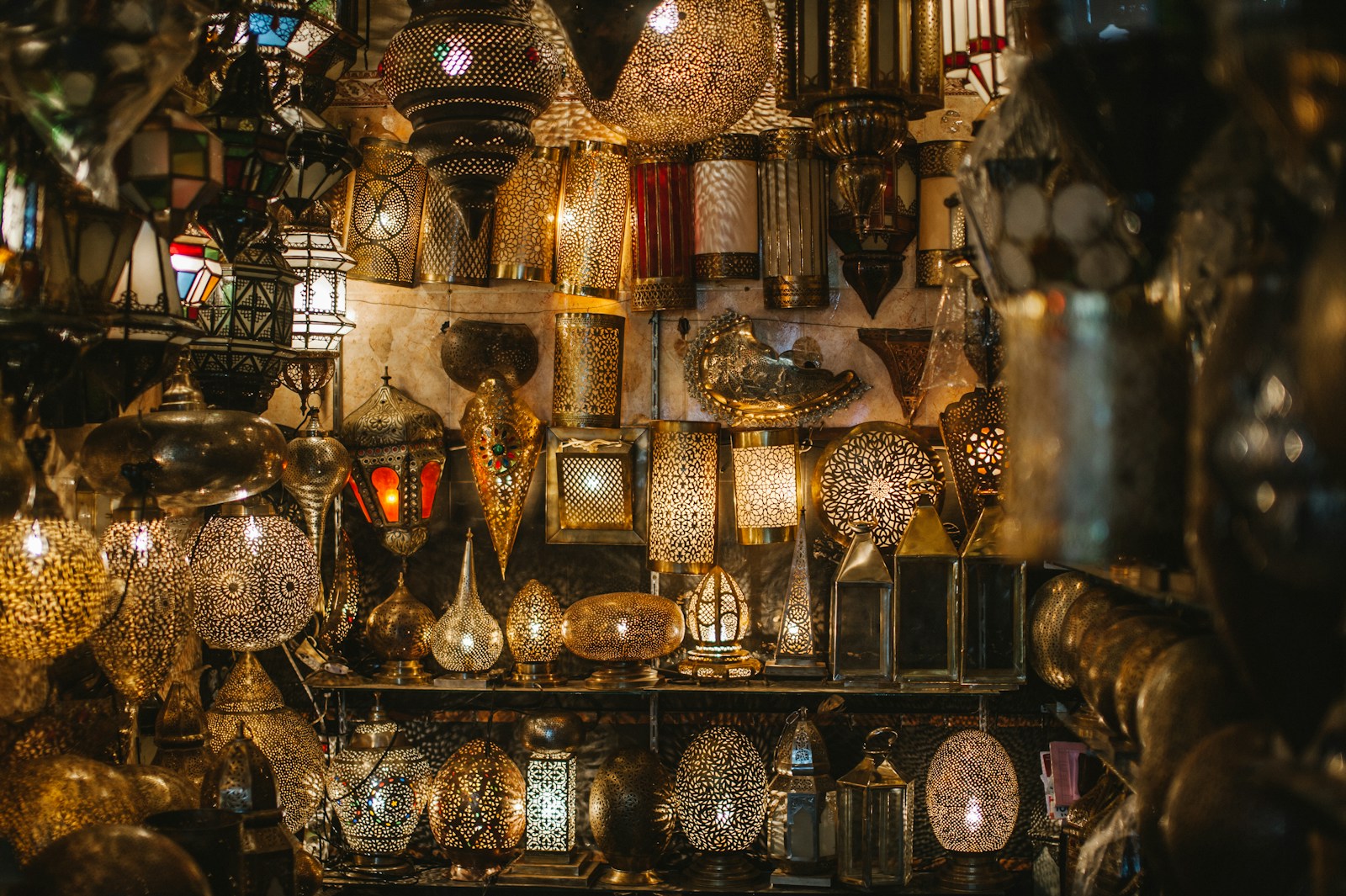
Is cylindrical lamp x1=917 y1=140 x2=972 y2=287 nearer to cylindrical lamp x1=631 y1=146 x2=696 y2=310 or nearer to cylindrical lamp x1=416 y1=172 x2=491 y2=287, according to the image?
cylindrical lamp x1=631 y1=146 x2=696 y2=310

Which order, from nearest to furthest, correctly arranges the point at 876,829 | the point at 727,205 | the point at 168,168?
the point at 168,168 < the point at 876,829 < the point at 727,205

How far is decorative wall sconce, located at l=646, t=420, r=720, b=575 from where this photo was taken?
3936 millimetres

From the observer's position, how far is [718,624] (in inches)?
154

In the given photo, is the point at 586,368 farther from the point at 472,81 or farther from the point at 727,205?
the point at 472,81

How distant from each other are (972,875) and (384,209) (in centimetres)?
269

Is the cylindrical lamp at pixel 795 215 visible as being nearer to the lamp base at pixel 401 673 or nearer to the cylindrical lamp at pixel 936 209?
the cylindrical lamp at pixel 936 209

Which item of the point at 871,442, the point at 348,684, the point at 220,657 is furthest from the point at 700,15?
the point at 220,657

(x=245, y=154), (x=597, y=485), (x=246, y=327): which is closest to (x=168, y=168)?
(x=245, y=154)

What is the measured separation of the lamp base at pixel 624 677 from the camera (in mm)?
3869

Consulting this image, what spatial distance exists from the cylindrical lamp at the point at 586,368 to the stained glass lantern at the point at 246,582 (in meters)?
1.19

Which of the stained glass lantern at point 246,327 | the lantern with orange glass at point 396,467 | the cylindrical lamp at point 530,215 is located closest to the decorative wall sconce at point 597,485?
the lantern with orange glass at point 396,467

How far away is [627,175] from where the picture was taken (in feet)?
12.9

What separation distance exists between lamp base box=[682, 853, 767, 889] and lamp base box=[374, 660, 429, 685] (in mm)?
1008

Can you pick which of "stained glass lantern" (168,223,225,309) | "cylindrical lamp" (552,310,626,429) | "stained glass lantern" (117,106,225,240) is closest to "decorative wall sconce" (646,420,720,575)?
"cylindrical lamp" (552,310,626,429)
